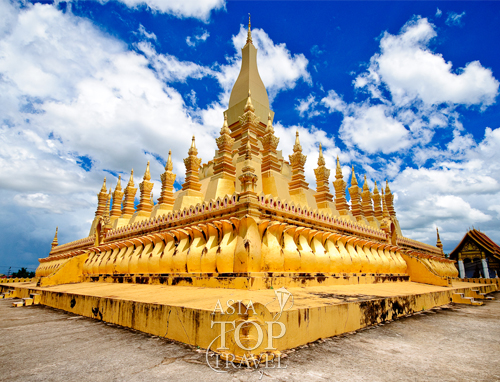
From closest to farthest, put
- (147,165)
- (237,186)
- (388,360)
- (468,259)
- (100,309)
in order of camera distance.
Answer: (388,360) < (100,309) < (237,186) < (147,165) < (468,259)

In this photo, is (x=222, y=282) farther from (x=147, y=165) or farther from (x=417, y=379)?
(x=147, y=165)

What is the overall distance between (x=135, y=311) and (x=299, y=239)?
6005mm

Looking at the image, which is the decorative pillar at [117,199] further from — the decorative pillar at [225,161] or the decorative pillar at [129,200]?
the decorative pillar at [225,161]

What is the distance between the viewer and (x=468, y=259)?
31.9 m

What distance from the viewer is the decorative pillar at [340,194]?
57.6 ft

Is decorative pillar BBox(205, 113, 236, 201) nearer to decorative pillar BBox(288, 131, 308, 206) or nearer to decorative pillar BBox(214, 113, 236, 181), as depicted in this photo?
decorative pillar BBox(214, 113, 236, 181)

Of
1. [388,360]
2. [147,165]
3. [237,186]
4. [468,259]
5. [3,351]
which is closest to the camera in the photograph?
[388,360]

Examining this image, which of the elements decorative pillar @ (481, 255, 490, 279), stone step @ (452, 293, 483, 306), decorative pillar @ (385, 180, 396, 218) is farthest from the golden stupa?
decorative pillar @ (481, 255, 490, 279)

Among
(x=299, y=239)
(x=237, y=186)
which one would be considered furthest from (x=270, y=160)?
(x=299, y=239)

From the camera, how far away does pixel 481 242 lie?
31.0 metres

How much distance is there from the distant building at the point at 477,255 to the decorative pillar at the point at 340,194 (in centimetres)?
2324

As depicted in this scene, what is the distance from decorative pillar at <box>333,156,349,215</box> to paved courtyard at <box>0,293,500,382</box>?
38.9ft

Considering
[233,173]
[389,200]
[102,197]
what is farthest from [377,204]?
[102,197]

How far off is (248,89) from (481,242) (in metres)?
30.6
